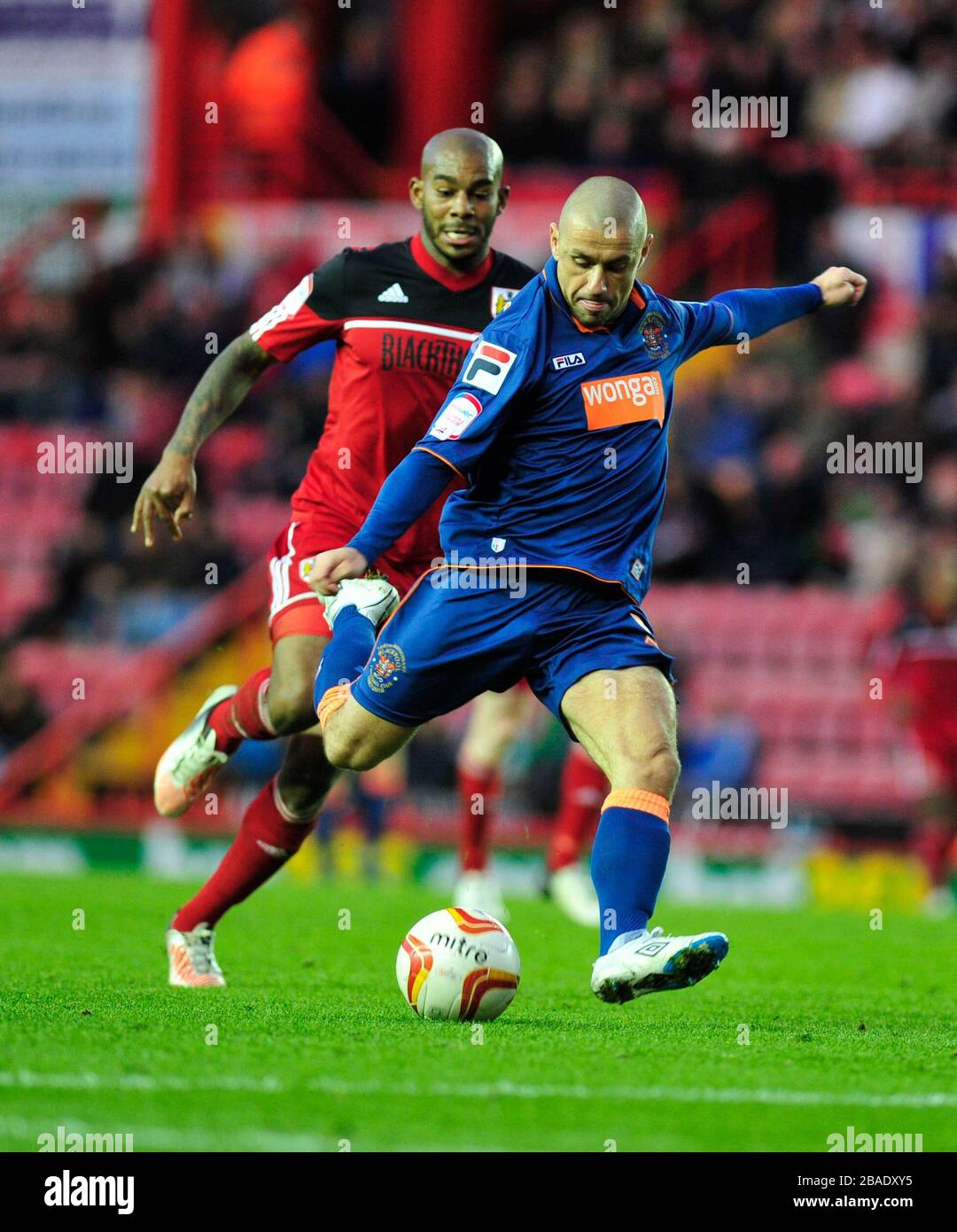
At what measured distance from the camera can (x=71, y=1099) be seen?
438 centimetres

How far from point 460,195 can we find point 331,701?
1815mm

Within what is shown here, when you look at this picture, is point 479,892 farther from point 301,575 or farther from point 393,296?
point 393,296

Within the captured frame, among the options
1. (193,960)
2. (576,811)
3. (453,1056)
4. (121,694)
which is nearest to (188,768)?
(193,960)

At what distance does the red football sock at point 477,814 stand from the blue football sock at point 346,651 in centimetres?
328

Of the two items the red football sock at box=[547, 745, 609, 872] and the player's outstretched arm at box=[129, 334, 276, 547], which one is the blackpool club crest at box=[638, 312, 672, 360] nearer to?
the player's outstretched arm at box=[129, 334, 276, 547]

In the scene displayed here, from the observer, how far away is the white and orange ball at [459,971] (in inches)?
236

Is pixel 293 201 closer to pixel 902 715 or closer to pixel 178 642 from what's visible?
pixel 178 642

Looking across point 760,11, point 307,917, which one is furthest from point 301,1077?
point 760,11

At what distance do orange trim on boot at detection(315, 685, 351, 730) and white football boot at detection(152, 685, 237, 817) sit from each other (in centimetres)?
97

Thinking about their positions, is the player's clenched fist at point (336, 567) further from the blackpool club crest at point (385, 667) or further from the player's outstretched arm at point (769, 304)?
the player's outstretched arm at point (769, 304)

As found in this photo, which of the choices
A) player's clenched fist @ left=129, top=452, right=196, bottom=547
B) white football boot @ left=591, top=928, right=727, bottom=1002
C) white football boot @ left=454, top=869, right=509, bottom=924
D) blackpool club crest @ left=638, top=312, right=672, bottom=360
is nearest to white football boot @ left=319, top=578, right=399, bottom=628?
player's clenched fist @ left=129, top=452, right=196, bottom=547

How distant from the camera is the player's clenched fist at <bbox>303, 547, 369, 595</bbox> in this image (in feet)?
19.6

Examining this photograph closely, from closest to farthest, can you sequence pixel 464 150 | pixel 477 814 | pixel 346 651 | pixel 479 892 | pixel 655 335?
pixel 655 335
pixel 346 651
pixel 464 150
pixel 479 892
pixel 477 814

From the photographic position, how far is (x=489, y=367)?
6.00 meters
